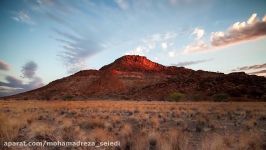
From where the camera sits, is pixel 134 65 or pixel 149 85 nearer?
pixel 149 85

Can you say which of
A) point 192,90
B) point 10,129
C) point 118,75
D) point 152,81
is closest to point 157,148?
point 10,129

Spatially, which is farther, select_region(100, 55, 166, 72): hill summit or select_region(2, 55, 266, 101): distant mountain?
select_region(100, 55, 166, 72): hill summit

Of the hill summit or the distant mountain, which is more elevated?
the hill summit

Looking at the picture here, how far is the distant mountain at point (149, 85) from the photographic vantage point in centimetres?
7062

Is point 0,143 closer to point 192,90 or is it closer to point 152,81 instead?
point 192,90

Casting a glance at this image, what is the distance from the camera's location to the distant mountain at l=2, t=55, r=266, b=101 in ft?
232

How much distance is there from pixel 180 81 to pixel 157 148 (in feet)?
274

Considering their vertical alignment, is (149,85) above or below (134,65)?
below

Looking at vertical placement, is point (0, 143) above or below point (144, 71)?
below

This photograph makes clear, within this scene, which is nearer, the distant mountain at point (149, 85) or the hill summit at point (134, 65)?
the distant mountain at point (149, 85)

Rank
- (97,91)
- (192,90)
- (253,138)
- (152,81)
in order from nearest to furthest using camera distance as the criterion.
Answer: (253,138), (192,90), (97,91), (152,81)

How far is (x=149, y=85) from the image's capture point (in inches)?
3625

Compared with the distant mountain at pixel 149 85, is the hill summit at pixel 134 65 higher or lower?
higher

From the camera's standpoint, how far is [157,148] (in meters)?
7.55
